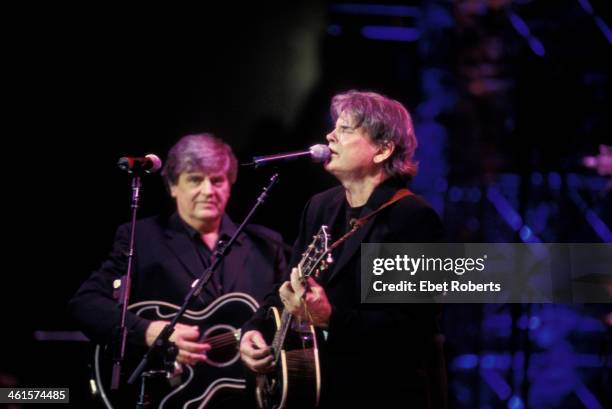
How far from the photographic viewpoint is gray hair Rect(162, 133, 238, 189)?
4.38 m

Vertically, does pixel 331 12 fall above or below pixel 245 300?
above

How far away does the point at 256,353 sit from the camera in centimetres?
328

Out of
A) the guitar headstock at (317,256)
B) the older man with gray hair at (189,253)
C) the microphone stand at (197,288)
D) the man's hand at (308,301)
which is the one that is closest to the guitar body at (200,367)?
the older man with gray hair at (189,253)

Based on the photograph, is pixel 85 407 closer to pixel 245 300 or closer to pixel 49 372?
pixel 49 372

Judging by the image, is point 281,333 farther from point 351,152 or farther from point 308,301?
point 351,152

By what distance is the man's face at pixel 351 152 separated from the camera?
3.33 m

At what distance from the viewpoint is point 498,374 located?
5.51 meters

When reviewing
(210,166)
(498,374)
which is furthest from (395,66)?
(498,374)

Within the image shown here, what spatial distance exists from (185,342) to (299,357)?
0.90 meters

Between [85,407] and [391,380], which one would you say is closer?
[391,380]

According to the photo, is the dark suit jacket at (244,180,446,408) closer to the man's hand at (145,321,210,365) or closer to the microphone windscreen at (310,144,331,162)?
the microphone windscreen at (310,144,331,162)

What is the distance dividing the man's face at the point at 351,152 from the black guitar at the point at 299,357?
0.98 ft

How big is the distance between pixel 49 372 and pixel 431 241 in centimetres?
265

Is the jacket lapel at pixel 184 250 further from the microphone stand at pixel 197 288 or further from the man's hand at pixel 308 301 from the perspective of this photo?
the man's hand at pixel 308 301
